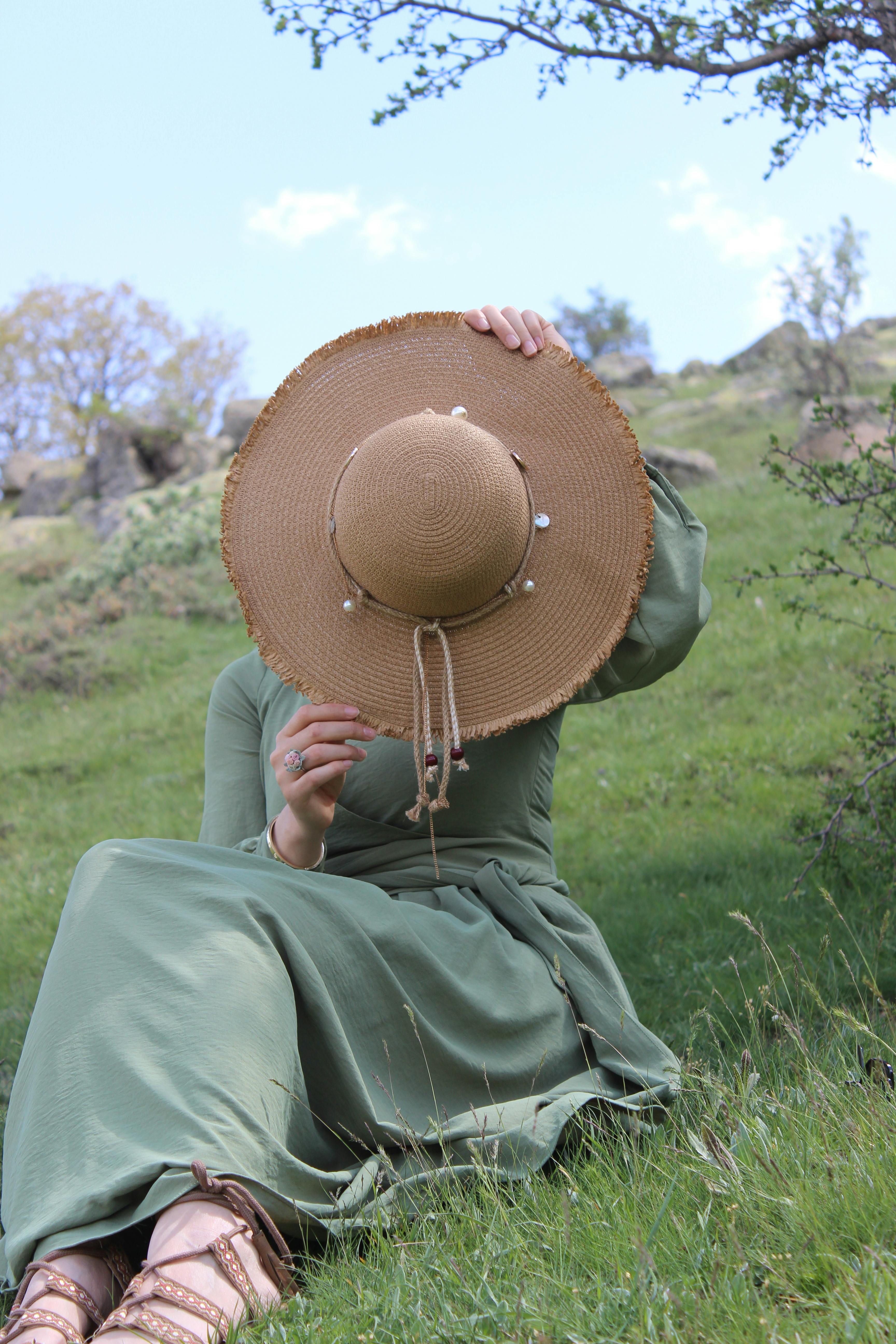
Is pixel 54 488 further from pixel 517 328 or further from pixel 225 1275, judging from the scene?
pixel 225 1275

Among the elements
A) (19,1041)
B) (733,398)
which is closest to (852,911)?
(19,1041)

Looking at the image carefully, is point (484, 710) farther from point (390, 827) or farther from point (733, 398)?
point (733, 398)

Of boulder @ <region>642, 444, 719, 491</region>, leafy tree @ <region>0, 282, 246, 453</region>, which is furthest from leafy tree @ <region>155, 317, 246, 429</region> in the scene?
boulder @ <region>642, 444, 719, 491</region>

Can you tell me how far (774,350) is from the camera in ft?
90.5

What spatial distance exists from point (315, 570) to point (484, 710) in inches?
19.4

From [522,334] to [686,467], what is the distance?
43.5ft

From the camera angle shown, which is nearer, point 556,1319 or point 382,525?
point 556,1319

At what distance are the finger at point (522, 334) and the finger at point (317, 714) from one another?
913mm

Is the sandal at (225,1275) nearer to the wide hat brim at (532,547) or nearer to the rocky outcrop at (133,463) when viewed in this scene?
the wide hat brim at (532,547)

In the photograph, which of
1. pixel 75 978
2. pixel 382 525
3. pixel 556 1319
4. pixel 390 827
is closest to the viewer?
pixel 556 1319

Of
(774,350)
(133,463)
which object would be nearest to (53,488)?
(133,463)

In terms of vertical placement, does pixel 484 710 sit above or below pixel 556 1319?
above

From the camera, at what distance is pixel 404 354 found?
2.57 m

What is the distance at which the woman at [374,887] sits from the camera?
1863mm
